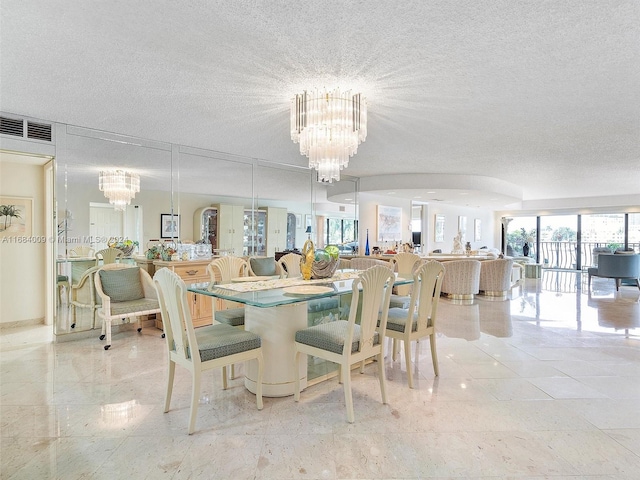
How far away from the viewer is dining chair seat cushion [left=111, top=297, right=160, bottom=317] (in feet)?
13.0

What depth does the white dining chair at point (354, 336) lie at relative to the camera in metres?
2.29

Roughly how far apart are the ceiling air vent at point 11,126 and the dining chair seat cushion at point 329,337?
372 cm

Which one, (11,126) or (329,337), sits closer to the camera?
(329,337)

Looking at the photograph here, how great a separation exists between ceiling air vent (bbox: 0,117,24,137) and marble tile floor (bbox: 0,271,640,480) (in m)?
2.25

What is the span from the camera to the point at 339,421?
2.27 m

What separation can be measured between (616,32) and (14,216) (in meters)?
6.07

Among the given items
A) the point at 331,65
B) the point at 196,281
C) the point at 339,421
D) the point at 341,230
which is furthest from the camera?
the point at 341,230

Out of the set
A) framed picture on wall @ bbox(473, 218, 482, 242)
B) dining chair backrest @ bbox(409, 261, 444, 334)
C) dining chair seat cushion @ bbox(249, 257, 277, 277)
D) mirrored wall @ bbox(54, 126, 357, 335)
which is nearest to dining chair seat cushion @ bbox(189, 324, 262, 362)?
dining chair backrest @ bbox(409, 261, 444, 334)

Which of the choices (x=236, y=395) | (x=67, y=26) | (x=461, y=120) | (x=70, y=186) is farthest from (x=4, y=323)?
(x=461, y=120)

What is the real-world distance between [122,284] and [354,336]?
3.11m

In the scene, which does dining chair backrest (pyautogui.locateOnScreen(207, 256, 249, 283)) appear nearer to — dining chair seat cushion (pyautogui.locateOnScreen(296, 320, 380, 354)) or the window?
dining chair seat cushion (pyautogui.locateOnScreen(296, 320, 380, 354))

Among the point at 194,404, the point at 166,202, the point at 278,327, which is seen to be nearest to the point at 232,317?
the point at 278,327

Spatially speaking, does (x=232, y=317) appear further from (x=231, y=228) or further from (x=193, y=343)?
(x=231, y=228)

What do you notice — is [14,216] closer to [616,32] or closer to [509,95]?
[509,95]
